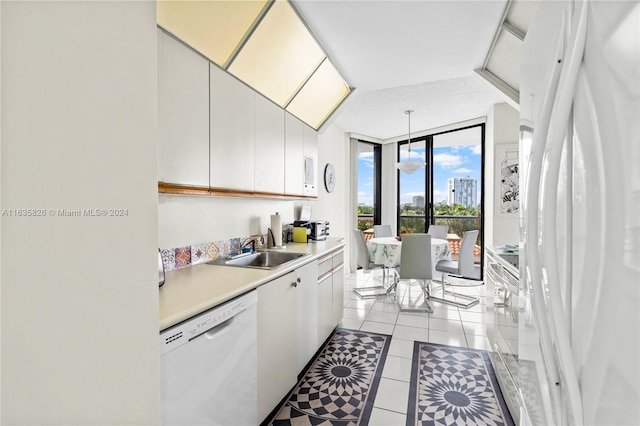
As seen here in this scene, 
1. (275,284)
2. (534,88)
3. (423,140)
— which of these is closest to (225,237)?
(275,284)

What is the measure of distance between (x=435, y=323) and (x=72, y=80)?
358 centimetres

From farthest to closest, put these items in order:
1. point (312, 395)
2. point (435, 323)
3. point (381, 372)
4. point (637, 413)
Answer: point (435, 323)
point (381, 372)
point (312, 395)
point (637, 413)

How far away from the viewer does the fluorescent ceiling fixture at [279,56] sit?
204cm

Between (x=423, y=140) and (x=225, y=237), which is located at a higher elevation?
(x=423, y=140)

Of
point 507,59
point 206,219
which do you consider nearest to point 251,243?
point 206,219

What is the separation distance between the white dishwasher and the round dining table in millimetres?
2711

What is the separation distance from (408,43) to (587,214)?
2.39 m

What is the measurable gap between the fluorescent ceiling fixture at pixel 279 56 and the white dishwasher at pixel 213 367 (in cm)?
159

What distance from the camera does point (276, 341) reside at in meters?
1.84

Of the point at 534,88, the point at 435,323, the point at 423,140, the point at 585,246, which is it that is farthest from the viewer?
the point at 423,140

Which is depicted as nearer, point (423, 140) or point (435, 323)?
point (435, 323)

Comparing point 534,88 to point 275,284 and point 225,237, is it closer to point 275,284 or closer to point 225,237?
point 275,284

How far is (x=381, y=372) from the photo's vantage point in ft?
7.79

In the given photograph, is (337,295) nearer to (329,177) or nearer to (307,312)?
(307,312)
